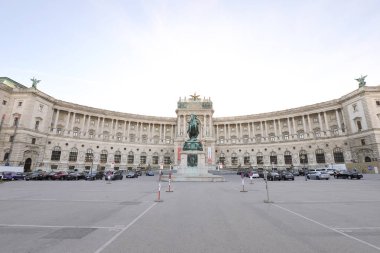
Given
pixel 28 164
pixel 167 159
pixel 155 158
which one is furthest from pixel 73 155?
pixel 167 159

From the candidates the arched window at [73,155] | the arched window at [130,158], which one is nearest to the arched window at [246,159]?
the arched window at [130,158]

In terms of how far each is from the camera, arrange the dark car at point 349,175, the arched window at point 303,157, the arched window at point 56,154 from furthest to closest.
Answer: the arched window at point 303,157, the arched window at point 56,154, the dark car at point 349,175

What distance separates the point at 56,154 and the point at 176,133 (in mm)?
42334

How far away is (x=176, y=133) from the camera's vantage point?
83875 millimetres

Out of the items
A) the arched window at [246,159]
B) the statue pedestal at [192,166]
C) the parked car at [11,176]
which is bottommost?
the parked car at [11,176]

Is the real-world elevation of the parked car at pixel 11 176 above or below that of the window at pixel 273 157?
below

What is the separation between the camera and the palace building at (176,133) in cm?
5444

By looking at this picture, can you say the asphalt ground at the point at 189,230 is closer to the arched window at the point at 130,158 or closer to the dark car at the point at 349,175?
the dark car at the point at 349,175

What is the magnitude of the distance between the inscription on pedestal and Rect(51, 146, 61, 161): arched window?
51495 mm

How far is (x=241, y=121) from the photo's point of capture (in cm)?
8350

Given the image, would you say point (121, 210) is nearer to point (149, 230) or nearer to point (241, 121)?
point (149, 230)

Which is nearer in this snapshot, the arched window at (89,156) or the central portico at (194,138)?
the central portico at (194,138)

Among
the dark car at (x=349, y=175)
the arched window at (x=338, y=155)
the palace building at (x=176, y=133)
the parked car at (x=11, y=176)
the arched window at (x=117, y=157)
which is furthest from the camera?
the arched window at (x=117, y=157)

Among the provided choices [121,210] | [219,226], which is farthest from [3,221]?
[219,226]
